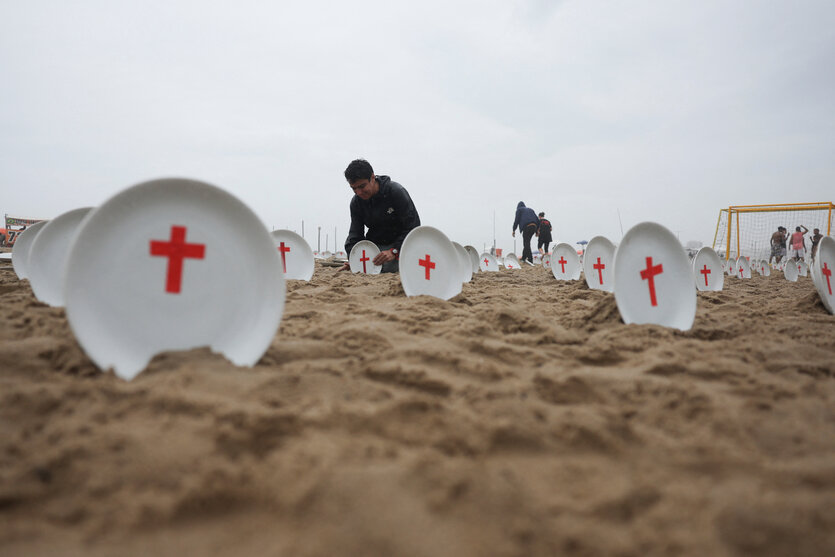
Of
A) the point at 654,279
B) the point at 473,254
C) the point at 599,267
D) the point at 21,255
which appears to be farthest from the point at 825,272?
the point at 21,255

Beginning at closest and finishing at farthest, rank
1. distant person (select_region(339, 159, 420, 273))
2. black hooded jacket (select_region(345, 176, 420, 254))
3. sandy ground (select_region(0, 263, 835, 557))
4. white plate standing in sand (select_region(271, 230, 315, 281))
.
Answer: sandy ground (select_region(0, 263, 835, 557)) → distant person (select_region(339, 159, 420, 273)) → white plate standing in sand (select_region(271, 230, 315, 281)) → black hooded jacket (select_region(345, 176, 420, 254))

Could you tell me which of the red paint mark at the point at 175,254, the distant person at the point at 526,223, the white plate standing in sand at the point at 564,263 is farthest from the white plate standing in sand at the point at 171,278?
the distant person at the point at 526,223

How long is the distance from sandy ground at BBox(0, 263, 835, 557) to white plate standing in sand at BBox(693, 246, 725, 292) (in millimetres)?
4187

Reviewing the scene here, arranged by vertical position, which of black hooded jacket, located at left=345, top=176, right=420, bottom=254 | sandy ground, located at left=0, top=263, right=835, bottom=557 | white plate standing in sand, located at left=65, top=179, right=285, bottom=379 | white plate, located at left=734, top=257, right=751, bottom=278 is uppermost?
black hooded jacket, located at left=345, top=176, right=420, bottom=254

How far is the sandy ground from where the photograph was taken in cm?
88

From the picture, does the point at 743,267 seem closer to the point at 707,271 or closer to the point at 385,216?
the point at 707,271

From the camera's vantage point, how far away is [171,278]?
59.3 inches

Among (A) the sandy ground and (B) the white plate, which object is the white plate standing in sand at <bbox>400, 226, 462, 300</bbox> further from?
(B) the white plate

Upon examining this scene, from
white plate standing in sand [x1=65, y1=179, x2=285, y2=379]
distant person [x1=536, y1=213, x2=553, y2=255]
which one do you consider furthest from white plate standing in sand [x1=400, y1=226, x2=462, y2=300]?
distant person [x1=536, y1=213, x2=553, y2=255]

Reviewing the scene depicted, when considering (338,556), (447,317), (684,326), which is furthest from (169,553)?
(684,326)

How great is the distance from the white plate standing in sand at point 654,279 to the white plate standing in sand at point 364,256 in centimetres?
413

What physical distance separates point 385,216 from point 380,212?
9cm

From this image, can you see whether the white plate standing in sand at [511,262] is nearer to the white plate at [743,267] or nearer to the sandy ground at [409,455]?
the white plate at [743,267]

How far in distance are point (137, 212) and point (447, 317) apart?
5.83 ft
